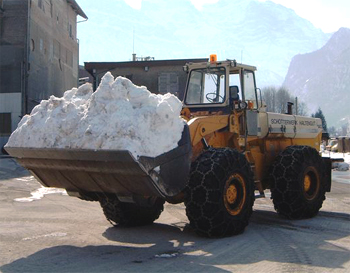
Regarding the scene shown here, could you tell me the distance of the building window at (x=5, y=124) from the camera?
107ft

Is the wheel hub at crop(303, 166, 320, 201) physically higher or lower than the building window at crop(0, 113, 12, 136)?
lower

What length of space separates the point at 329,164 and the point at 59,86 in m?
32.6

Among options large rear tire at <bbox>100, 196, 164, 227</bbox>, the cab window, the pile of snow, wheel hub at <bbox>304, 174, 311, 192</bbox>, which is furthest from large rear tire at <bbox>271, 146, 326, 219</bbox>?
the pile of snow

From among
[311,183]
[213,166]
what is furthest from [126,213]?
[311,183]

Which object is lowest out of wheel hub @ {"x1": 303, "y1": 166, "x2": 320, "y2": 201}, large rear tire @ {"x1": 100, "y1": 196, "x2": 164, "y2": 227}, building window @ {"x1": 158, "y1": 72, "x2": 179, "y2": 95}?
large rear tire @ {"x1": 100, "y1": 196, "x2": 164, "y2": 227}

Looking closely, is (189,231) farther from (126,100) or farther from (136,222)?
(126,100)

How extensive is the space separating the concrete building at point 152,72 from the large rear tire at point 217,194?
88.9 ft

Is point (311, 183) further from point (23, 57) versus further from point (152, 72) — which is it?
point (23, 57)

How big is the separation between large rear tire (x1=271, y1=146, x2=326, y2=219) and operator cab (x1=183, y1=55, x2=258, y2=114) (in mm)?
1181

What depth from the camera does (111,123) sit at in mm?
6152

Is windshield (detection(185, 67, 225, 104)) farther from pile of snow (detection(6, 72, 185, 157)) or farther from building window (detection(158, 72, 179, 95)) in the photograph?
building window (detection(158, 72, 179, 95))

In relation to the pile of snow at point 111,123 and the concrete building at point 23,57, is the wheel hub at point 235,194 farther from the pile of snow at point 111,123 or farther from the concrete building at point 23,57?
the concrete building at point 23,57

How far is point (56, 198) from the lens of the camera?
40.5 feet

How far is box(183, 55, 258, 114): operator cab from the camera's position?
891 centimetres
